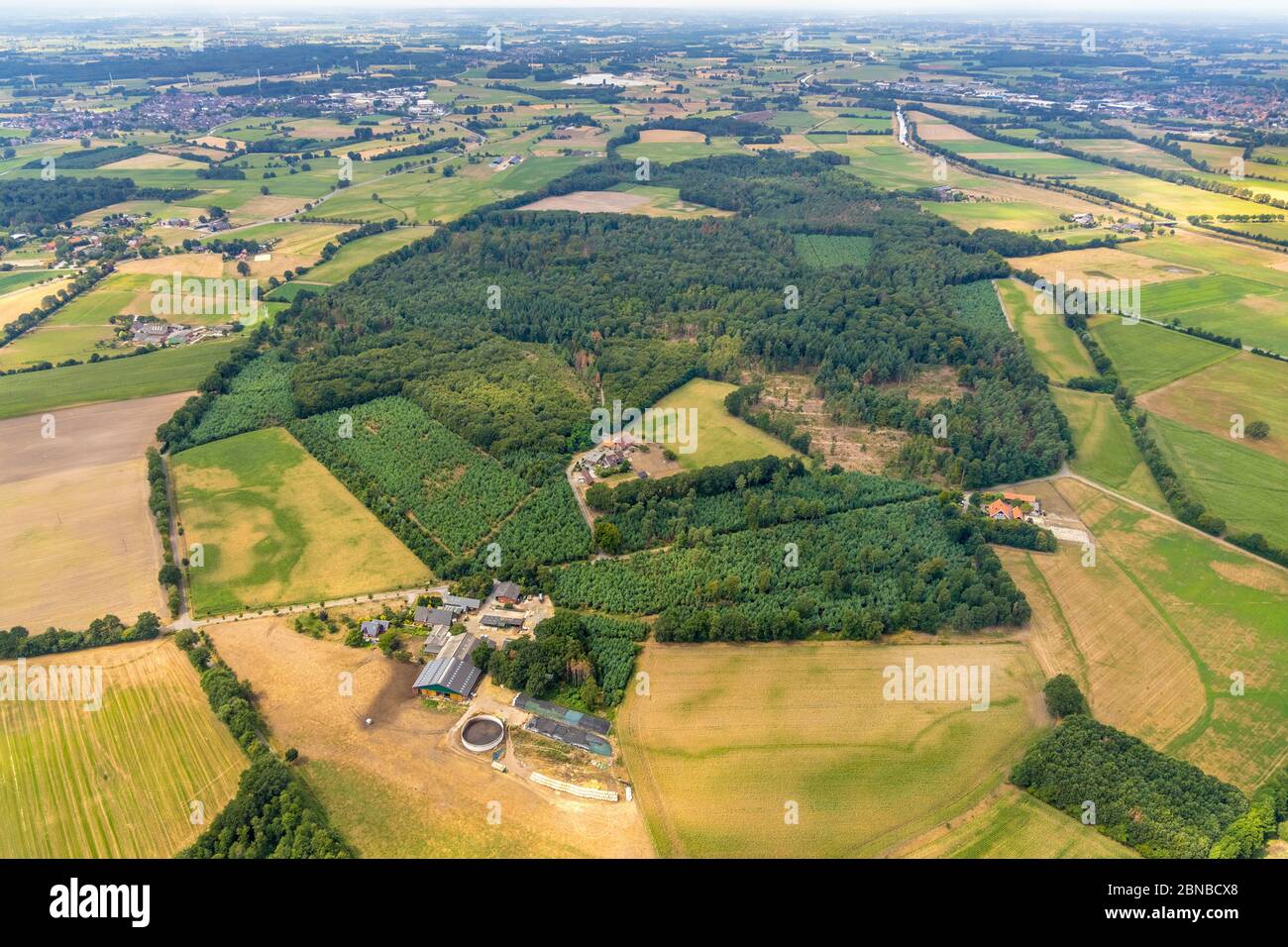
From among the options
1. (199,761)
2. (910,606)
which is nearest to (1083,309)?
(910,606)

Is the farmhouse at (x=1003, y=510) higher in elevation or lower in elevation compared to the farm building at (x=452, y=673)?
higher

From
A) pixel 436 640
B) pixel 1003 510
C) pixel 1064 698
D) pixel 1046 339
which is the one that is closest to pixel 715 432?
pixel 1003 510

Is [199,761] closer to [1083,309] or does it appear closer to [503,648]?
[503,648]

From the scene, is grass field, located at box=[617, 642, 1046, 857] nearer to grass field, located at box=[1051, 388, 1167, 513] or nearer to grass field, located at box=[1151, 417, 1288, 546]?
grass field, located at box=[1051, 388, 1167, 513]

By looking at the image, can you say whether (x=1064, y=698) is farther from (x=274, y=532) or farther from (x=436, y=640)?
(x=274, y=532)

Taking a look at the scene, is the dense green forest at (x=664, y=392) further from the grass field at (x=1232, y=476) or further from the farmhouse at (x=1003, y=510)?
the grass field at (x=1232, y=476)

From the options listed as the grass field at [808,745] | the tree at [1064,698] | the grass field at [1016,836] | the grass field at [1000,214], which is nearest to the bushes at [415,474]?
the grass field at [808,745]
